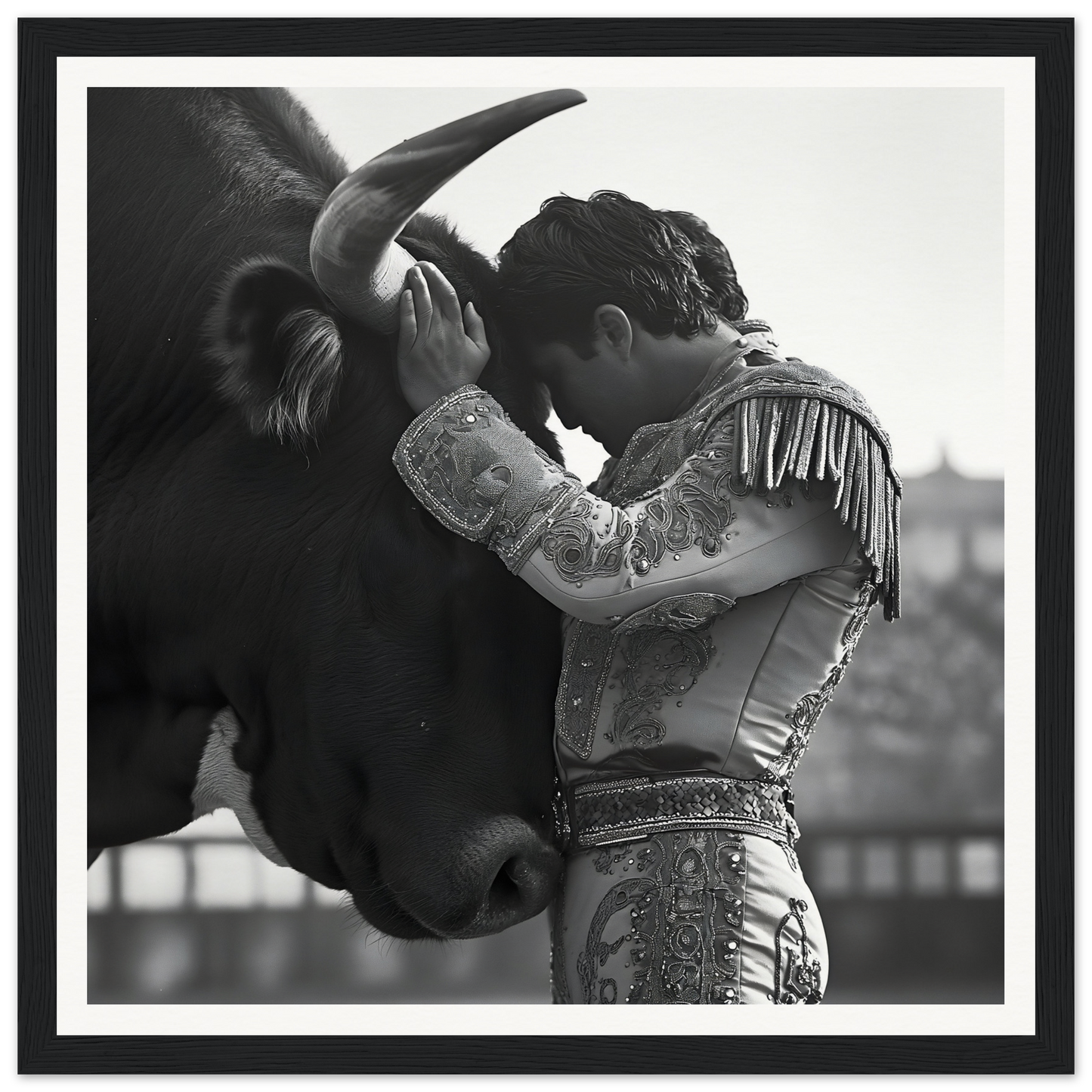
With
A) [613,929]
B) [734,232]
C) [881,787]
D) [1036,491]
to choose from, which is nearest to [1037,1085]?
[613,929]

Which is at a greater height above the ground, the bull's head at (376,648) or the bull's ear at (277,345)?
the bull's ear at (277,345)

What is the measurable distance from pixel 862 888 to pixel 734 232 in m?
1.43

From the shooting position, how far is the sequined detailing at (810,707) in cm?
174

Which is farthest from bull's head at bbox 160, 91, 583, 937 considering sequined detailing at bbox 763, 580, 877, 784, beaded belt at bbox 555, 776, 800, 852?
sequined detailing at bbox 763, 580, 877, 784

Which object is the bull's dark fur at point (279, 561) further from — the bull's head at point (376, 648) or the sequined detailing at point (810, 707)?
the sequined detailing at point (810, 707)

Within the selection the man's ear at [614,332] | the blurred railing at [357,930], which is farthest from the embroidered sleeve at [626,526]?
the blurred railing at [357,930]

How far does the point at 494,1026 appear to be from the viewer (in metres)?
1.87

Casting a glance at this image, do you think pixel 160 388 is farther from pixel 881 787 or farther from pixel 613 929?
pixel 881 787

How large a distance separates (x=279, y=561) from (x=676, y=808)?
66cm

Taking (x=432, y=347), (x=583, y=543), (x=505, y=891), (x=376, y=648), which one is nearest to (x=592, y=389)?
(x=432, y=347)

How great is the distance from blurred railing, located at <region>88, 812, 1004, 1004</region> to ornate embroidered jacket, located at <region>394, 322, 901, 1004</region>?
339 millimetres

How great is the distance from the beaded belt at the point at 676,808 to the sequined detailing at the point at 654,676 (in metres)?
0.06

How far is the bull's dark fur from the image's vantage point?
A: 5.97 feet

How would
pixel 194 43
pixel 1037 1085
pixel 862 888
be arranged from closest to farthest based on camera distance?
pixel 1037 1085
pixel 194 43
pixel 862 888
